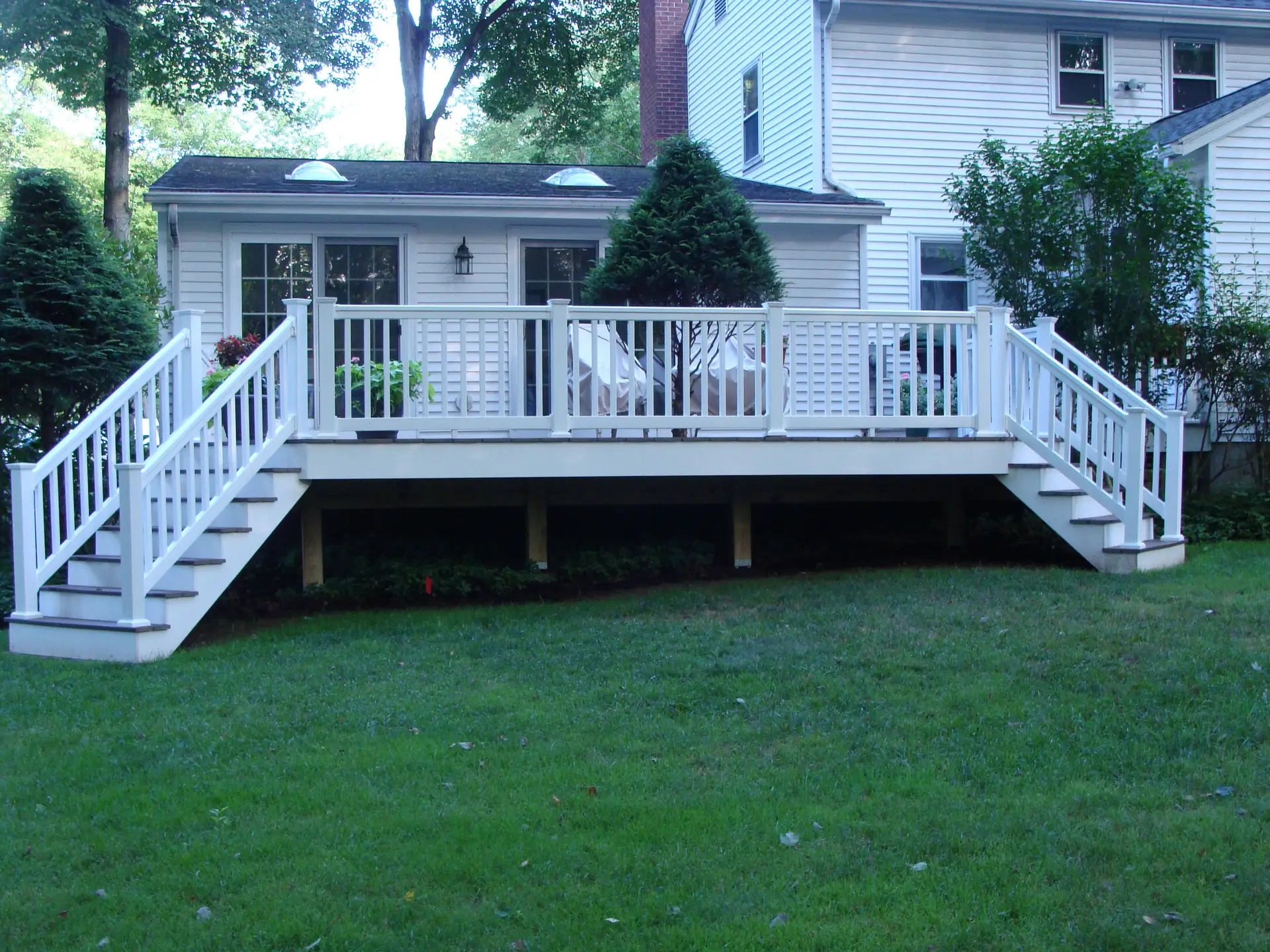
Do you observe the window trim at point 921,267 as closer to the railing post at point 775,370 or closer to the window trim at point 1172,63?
the window trim at point 1172,63

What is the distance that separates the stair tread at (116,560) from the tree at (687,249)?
3.99 metres

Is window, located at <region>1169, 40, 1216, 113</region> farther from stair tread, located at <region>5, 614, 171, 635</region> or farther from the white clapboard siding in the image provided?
stair tread, located at <region>5, 614, 171, 635</region>

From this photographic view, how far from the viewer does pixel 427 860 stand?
153 inches

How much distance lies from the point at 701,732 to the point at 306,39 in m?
17.9

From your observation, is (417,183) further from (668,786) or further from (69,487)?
(668,786)

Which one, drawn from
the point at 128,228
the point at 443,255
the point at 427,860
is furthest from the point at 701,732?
the point at 128,228

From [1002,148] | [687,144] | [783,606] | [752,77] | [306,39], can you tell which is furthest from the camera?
[306,39]

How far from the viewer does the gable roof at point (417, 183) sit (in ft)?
39.0

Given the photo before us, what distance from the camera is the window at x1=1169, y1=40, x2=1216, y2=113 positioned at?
51.1 feet

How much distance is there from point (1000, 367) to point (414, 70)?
18.6m

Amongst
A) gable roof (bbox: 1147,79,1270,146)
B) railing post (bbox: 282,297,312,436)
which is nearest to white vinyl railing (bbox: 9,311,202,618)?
railing post (bbox: 282,297,312,436)

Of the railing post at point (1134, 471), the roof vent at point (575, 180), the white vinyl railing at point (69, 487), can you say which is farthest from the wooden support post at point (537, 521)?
the roof vent at point (575, 180)

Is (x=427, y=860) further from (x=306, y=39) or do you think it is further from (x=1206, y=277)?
(x=306, y=39)

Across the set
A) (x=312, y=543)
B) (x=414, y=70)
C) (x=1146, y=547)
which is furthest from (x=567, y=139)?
(x=1146, y=547)
